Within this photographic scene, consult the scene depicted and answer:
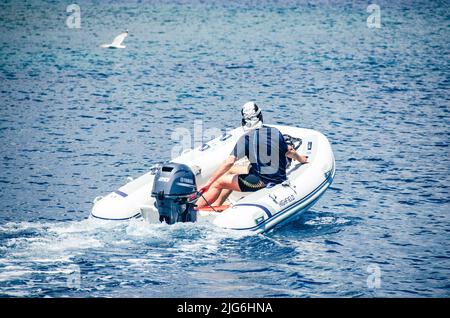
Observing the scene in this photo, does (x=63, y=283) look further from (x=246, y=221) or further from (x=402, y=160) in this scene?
(x=402, y=160)

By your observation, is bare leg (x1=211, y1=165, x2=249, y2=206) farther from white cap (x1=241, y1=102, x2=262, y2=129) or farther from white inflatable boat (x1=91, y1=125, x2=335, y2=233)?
white cap (x1=241, y1=102, x2=262, y2=129)

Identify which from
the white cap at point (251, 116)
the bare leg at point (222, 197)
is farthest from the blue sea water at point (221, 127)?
the white cap at point (251, 116)

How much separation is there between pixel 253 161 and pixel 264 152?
0.18 meters

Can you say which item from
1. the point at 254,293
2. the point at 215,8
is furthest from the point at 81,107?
the point at 215,8

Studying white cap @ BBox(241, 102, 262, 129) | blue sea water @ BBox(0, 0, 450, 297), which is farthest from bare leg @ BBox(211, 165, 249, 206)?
blue sea water @ BBox(0, 0, 450, 297)

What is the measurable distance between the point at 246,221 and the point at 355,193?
3919 millimetres

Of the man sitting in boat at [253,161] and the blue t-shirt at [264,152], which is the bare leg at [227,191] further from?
the blue t-shirt at [264,152]

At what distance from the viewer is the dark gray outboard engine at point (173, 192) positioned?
9.70 m

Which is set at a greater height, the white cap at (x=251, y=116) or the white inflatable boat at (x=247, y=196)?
the white cap at (x=251, y=116)

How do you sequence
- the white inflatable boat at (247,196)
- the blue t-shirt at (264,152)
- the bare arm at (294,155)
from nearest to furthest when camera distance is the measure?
the white inflatable boat at (247,196) → the blue t-shirt at (264,152) → the bare arm at (294,155)

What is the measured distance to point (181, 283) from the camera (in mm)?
9055

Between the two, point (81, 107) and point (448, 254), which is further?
point (81, 107)

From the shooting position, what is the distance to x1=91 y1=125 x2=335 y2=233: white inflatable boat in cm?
1001

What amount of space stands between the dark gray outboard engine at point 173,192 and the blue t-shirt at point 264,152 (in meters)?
1.00
